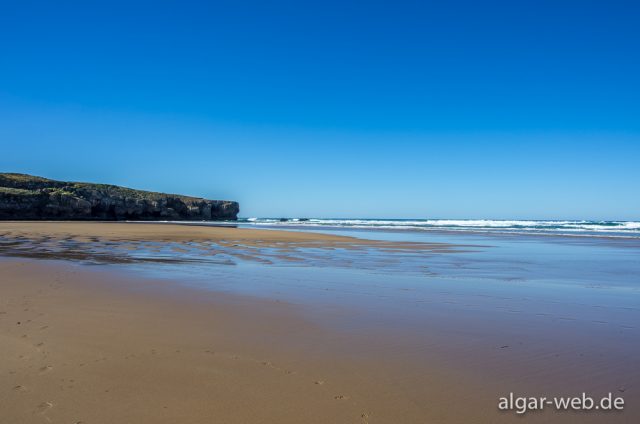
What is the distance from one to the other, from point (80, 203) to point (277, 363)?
6930 centimetres

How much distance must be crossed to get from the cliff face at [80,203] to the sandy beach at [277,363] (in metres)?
61.2

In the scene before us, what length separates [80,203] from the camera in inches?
2474

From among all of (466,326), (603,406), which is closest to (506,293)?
(466,326)

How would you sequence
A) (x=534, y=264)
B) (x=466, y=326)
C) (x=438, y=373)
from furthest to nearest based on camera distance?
(x=534, y=264)
(x=466, y=326)
(x=438, y=373)

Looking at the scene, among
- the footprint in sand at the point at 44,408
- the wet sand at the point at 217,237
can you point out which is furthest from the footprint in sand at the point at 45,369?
the wet sand at the point at 217,237

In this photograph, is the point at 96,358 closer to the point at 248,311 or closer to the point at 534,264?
the point at 248,311

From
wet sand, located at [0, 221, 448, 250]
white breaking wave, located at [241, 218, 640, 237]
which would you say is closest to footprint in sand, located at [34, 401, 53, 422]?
wet sand, located at [0, 221, 448, 250]

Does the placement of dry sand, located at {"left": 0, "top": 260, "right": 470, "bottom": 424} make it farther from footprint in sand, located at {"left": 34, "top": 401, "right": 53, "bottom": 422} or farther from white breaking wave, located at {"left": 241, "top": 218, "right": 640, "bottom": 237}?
white breaking wave, located at {"left": 241, "top": 218, "right": 640, "bottom": 237}

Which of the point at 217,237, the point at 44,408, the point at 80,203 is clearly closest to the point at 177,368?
the point at 44,408

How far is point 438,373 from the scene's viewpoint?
3.78 meters

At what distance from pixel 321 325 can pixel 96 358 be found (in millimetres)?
2633

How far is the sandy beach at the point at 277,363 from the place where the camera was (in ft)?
9.87

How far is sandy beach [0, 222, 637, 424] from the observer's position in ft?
9.87

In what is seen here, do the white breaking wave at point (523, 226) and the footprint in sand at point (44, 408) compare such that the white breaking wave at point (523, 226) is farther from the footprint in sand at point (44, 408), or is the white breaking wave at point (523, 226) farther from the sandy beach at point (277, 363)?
the footprint in sand at point (44, 408)
